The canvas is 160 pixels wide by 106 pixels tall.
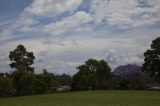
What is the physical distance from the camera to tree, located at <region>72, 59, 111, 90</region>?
7038 cm

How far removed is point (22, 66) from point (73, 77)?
18875mm

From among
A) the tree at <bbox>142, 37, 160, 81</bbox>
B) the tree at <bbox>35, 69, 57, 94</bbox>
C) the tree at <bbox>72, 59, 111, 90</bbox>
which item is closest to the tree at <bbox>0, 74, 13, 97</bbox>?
the tree at <bbox>35, 69, 57, 94</bbox>

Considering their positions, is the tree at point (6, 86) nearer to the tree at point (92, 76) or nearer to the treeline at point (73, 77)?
the treeline at point (73, 77)

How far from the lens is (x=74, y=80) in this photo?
73.9 m

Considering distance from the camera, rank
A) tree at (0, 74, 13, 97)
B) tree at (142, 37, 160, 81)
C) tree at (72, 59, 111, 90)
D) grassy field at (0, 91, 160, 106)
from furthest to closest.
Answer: tree at (72, 59, 111, 90) < tree at (142, 37, 160, 81) < tree at (0, 74, 13, 97) < grassy field at (0, 91, 160, 106)

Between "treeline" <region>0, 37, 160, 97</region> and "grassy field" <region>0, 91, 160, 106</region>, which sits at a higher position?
"treeline" <region>0, 37, 160, 97</region>

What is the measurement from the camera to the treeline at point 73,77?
188 ft

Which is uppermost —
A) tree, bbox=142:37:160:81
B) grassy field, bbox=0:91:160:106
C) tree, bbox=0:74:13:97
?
tree, bbox=142:37:160:81

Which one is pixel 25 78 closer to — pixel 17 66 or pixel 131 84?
pixel 17 66

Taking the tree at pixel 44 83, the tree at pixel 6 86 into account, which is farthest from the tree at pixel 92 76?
the tree at pixel 6 86

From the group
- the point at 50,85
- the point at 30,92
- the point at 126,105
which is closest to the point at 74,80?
the point at 50,85

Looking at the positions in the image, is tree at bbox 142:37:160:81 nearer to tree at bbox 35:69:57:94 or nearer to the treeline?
the treeline

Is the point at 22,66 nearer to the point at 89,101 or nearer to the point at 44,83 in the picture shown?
the point at 44,83

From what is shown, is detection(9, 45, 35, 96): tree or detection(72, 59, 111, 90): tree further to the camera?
detection(72, 59, 111, 90): tree
